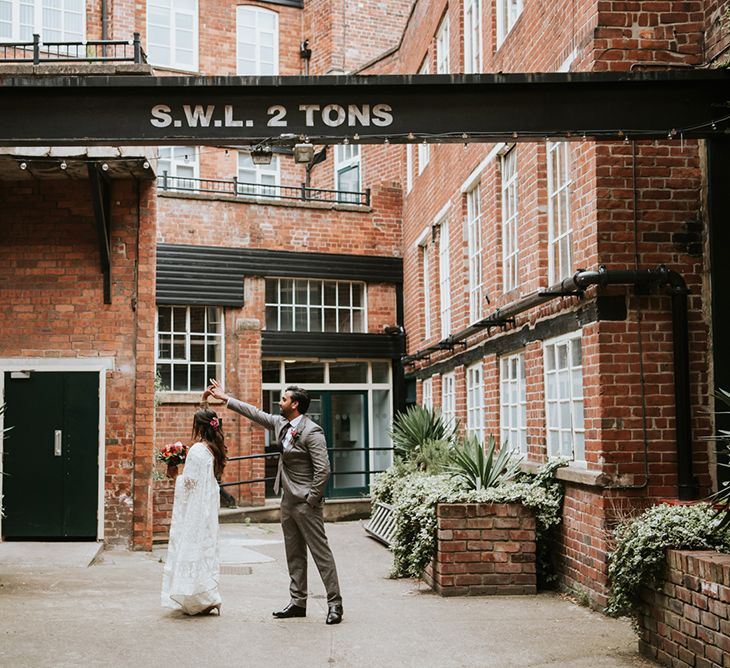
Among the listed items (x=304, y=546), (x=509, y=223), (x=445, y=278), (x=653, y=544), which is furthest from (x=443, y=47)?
(x=653, y=544)

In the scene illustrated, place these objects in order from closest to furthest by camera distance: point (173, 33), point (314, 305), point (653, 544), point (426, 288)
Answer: point (653, 544)
point (426, 288)
point (314, 305)
point (173, 33)

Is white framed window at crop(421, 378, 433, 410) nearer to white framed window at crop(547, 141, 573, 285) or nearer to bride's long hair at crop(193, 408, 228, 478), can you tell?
white framed window at crop(547, 141, 573, 285)

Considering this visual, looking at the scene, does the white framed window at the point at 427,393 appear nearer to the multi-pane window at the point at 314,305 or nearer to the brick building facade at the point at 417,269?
the brick building facade at the point at 417,269

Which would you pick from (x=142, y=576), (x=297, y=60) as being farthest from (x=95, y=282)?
(x=297, y=60)

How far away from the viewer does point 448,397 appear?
659 inches

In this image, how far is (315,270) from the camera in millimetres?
20500

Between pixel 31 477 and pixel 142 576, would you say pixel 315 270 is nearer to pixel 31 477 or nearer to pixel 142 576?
pixel 31 477

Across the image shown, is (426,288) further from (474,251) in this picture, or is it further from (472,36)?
(472,36)

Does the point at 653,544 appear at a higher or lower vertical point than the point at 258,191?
lower

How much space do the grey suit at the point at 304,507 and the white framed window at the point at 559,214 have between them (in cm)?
341

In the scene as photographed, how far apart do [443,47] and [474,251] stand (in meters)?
4.23

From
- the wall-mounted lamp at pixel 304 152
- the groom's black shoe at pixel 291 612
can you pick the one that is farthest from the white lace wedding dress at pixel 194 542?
the wall-mounted lamp at pixel 304 152

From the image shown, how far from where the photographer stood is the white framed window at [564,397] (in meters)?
9.34

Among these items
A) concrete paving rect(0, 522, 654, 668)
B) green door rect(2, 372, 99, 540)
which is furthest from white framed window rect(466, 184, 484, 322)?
green door rect(2, 372, 99, 540)
